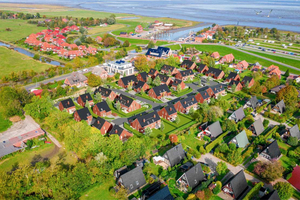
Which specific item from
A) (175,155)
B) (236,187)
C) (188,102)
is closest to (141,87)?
(188,102)

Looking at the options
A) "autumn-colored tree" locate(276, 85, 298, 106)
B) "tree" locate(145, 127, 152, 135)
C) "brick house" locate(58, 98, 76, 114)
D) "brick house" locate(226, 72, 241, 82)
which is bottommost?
"brick house" locate(58, 98, 76, 114)

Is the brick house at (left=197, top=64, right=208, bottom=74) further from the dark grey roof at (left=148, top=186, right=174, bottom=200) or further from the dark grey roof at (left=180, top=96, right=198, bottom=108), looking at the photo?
the dark grey roof at (left=148, top=186, right=174, bottom=200)

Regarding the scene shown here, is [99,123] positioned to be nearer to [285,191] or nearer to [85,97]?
[85,97]

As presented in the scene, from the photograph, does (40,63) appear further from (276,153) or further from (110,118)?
(276,153)

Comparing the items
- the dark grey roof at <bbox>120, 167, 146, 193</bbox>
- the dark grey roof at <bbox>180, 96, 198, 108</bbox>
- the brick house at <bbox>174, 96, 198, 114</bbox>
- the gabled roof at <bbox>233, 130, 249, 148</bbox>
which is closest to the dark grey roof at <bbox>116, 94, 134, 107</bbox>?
the brick house at <bbox>174, 96, 198, 114</bbox>

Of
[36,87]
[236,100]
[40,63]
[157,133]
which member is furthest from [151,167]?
[40,63]
